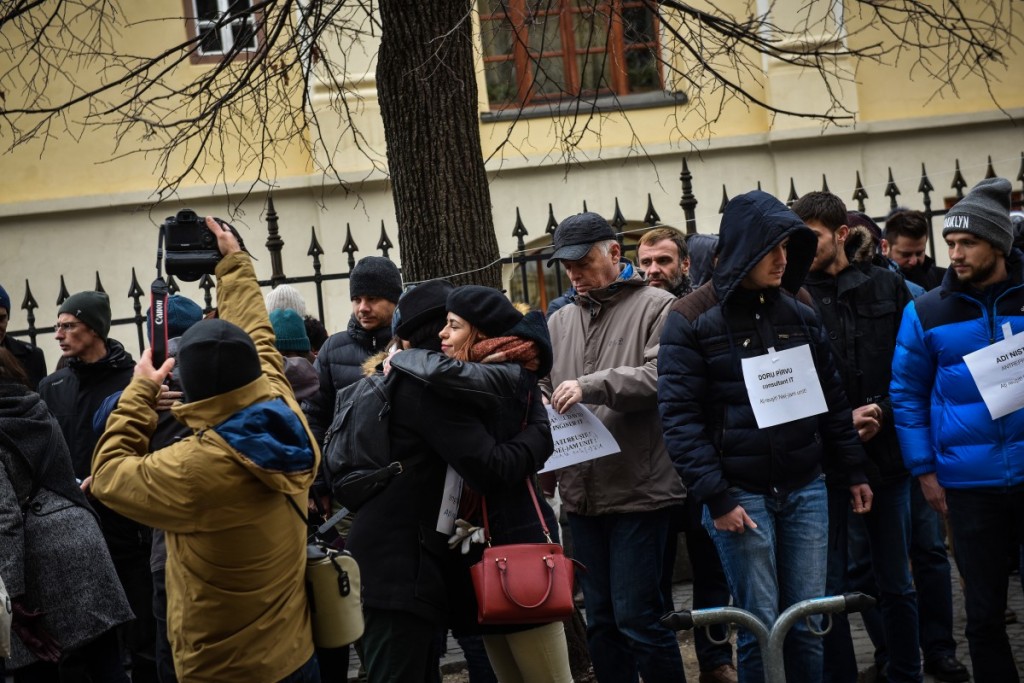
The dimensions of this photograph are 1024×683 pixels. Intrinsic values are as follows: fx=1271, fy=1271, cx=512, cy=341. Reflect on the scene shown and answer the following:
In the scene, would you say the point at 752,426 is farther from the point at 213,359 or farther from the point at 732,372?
the point at 213,359

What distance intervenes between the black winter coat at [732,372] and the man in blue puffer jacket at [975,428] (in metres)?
0.57

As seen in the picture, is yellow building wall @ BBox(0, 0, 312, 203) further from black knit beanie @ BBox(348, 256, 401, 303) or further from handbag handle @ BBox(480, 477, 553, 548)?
handbag handle @ BBox(480, 477, 553, 548)

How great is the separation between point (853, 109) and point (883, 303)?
8784 mm

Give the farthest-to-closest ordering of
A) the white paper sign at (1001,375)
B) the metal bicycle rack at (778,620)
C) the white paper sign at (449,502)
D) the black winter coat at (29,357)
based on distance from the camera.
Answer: the black winter coat at (29,357) → the white paper sign at (1001,375) → the white paper sign at (449,502) → the metal bicycle rack at (778,620)

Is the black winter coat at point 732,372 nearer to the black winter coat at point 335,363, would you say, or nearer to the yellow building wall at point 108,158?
the black winter coat at point 335,363

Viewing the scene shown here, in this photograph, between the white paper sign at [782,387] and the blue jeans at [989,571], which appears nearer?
the white paper sign at [782,387]

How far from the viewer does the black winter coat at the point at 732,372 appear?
4.60m

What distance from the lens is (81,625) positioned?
504 centimetres

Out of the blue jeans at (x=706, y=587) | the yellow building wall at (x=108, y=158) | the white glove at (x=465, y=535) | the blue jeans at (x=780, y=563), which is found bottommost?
the blue jeans at (x=706, y=587)

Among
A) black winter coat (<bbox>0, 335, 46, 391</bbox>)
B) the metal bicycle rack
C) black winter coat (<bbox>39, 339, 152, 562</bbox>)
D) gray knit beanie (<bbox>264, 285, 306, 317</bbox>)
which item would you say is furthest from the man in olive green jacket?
black winter coat (<bbox>0, 335, 46, 391</bbox>)

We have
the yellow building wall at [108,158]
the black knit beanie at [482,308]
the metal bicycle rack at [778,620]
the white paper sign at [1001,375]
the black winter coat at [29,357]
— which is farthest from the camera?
the yellow building wall at [108,158]

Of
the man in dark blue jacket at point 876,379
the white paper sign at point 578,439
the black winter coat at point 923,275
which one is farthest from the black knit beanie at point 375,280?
the black winter coat at point 923,275

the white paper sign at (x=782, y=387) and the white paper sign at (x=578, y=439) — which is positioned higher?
the white paper sign at (x=782, y=387)

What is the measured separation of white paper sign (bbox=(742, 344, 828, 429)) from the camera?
4.59m
